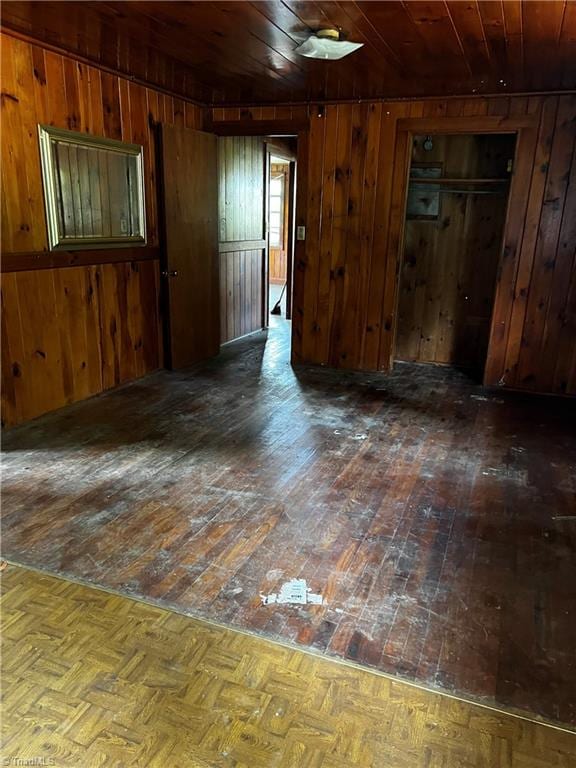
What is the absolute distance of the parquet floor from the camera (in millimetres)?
1437

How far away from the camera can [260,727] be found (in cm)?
152

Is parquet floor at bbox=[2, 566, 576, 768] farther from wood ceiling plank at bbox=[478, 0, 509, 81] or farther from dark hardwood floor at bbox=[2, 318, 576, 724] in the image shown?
wood ceiling plank at bbox=[478, 0, 509, 81]

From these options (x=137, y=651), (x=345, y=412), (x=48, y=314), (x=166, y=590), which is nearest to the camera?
(x=137, y=651)

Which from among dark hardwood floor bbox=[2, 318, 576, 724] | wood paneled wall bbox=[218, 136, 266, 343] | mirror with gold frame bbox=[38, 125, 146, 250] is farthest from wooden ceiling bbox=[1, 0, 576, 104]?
dark hardwood floor bbox=[2, 318, 576, 724]

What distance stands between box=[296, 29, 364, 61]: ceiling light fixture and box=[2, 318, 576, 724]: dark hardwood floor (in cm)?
225

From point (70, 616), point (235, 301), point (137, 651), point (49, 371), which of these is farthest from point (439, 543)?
point (235, 301)

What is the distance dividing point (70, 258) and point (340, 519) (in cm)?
257

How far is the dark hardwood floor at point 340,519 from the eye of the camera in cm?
Result: 187

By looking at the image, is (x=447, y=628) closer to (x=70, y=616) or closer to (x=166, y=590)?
(x=166, y=590)

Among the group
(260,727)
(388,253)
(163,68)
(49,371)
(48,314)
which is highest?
(163,68)

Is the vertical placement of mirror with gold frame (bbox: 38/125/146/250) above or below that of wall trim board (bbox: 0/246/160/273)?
above

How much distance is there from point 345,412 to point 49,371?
2.09m

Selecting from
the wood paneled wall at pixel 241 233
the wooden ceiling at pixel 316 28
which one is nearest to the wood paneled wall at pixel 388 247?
the wooden ceiling at pixel 316 28

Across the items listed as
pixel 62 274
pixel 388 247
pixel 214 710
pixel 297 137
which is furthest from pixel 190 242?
pixel 214 710
